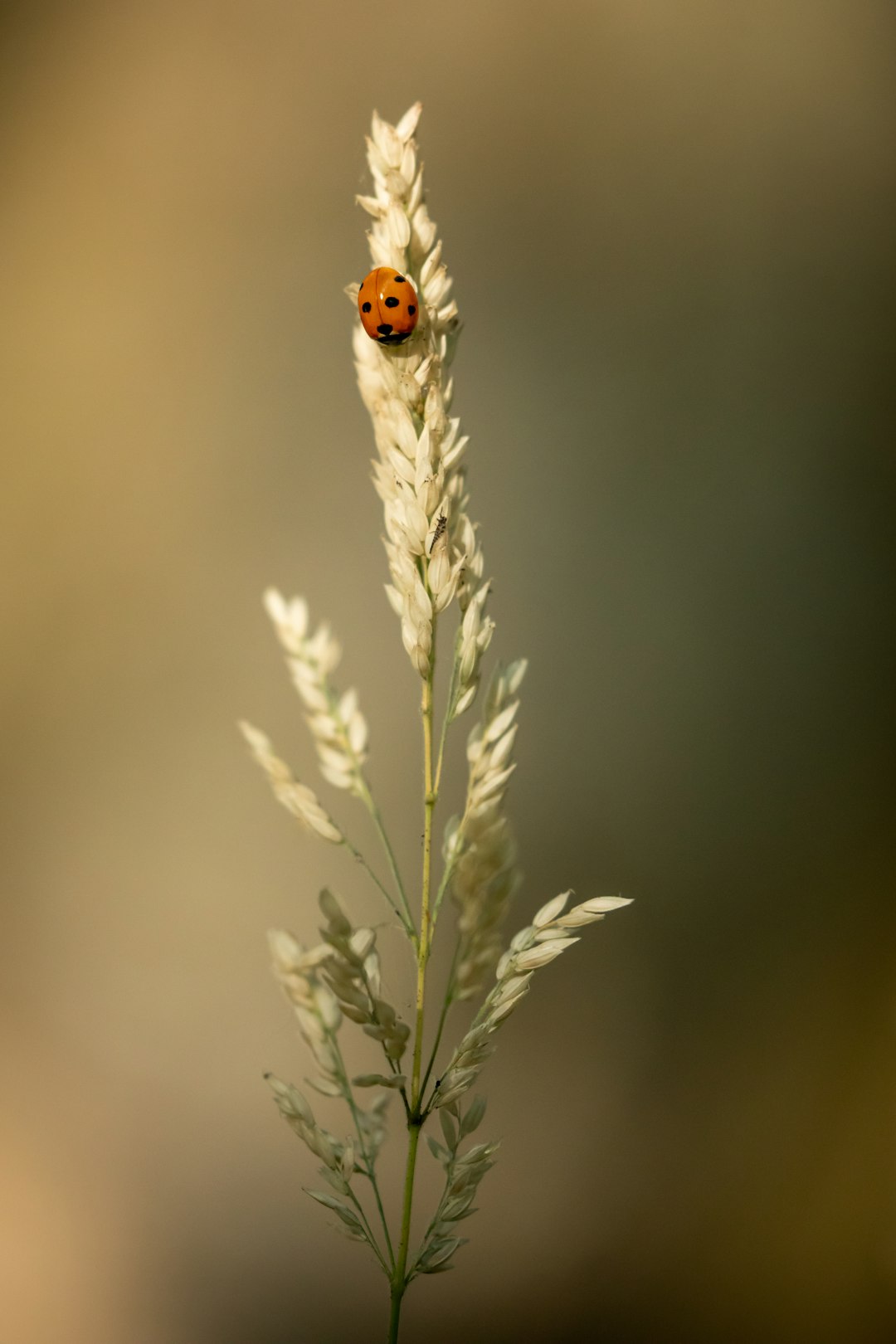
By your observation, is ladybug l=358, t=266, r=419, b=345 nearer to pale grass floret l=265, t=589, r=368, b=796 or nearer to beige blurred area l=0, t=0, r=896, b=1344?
pale grass floret l=265, t=589, r=368, b=796

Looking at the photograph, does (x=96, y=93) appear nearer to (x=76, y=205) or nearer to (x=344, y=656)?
(x=76, y=205)

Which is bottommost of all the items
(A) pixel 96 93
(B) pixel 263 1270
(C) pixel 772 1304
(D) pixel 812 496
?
(C) pixel 772 1304

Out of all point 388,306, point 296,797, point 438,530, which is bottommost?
point 296,797

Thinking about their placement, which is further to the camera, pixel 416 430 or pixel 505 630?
pixel 505 630

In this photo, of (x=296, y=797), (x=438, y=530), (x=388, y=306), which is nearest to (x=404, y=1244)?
(x=296, y=797)

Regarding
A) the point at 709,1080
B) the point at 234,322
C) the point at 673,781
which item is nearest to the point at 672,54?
the point at 234,322

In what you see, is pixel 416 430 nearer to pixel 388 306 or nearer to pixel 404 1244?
pixel 388 306

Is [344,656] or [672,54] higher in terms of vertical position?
[672,54]
